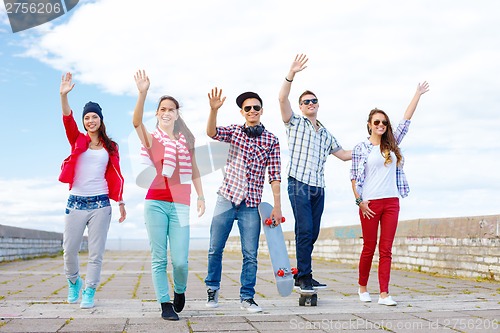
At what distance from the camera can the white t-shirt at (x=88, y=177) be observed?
17.6 ft

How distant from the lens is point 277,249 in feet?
17.1

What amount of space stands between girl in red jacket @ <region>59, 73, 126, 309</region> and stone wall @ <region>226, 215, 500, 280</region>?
5599 millimetres

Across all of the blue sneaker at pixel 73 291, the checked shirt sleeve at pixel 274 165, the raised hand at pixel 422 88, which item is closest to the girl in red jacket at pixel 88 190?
the blue sneaker at pixel 73 291

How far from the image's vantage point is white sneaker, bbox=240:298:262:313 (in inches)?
196

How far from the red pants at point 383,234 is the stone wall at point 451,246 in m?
3.30

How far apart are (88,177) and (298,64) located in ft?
7.49

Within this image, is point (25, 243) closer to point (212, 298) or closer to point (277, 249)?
point (212, 298)

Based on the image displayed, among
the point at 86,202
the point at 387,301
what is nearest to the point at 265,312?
the point at 387,301

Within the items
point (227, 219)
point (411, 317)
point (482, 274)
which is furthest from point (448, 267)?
point (227, 219)

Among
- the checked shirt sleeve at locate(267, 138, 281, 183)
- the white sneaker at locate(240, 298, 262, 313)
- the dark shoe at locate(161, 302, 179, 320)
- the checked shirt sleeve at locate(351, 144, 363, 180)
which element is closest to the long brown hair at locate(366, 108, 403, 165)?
the checked shirt sleeve at locate(351, 144, 363, 180)

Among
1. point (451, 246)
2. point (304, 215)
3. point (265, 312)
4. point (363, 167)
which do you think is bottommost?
point (265, 312)

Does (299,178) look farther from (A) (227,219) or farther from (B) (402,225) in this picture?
(B) (402,225)

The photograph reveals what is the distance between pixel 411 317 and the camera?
4.77 metres

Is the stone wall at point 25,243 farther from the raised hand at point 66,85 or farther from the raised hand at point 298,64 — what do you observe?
the raised hand at point 298,64
